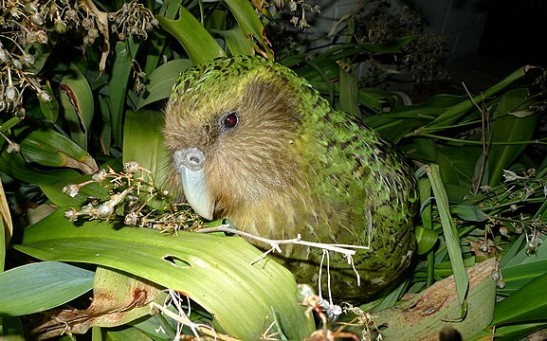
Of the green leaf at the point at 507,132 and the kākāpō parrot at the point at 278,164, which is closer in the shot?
the kākāpō parrot at the point at 278,164

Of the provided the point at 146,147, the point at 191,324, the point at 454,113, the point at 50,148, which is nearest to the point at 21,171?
the point at 50,148

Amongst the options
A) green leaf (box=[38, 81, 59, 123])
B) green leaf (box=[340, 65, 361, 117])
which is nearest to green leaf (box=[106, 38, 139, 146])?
green leaf (box=[38, 81, 59, 123])

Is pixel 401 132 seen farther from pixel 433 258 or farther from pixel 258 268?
pixel 258 268

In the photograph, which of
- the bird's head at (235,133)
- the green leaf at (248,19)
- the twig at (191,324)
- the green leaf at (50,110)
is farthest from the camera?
the green leaf at (248,19)

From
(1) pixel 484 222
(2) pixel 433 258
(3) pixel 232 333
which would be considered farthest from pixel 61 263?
(1) pixel 484 222

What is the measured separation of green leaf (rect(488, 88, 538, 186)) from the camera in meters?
1.03

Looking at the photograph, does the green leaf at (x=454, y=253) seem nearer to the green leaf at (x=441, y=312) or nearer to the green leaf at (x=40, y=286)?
the green leaf at (x=441, y=312)

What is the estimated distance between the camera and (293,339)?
463 millimetres

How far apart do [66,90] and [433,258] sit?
60 centimetres

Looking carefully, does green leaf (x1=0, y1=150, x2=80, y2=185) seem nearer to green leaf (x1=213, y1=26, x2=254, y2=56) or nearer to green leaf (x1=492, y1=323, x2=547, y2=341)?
green leaf (x1=213, y1=26, x2=254, y2=56)

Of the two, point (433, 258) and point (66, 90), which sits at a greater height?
point (66, 90)

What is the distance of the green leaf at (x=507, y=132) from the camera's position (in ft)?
3.37

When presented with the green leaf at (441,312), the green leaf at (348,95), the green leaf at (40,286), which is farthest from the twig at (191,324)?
the green leaf at (348,95)

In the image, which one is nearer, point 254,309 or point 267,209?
point 254,309
